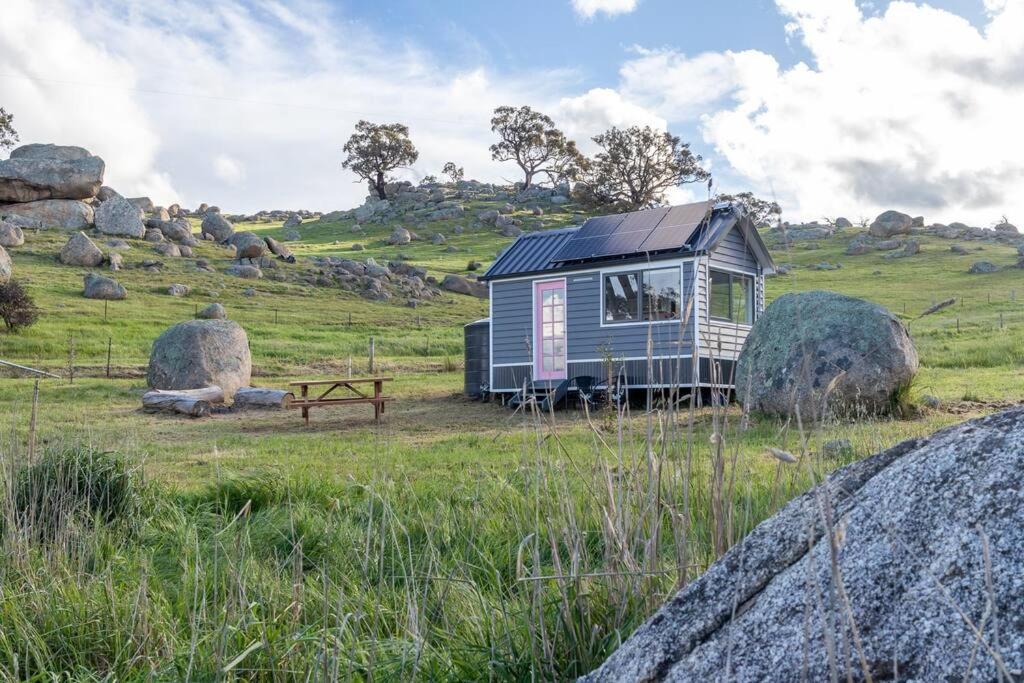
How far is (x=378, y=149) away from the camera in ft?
258

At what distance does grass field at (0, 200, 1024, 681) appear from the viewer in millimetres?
2781

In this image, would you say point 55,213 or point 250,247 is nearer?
point 250,247

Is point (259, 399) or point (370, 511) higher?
point (370, 511)

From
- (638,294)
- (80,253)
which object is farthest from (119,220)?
(638,294)

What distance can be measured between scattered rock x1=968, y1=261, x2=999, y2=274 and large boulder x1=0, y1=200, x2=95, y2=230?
43130 mm

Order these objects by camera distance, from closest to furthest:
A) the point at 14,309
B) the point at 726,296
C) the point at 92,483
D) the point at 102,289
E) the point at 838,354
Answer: the point at 92,483, the point at 838,354, the point at 726,296, the point at 14,309, the point at 102,289

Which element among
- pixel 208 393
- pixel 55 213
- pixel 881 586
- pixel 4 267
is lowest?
pixel 208 393

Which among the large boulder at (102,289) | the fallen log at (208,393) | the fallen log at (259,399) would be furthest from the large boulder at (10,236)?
the fallen log at (259,399)

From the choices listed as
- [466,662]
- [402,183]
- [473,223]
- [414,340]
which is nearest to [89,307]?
[414,340]

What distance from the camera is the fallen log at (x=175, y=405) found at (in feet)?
54.1

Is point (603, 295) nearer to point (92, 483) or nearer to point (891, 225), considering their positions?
point (92, 483)

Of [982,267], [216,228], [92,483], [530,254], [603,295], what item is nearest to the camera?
[92,483]

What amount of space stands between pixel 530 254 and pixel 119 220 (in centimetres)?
3285

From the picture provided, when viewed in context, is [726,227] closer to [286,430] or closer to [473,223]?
[286,430]
